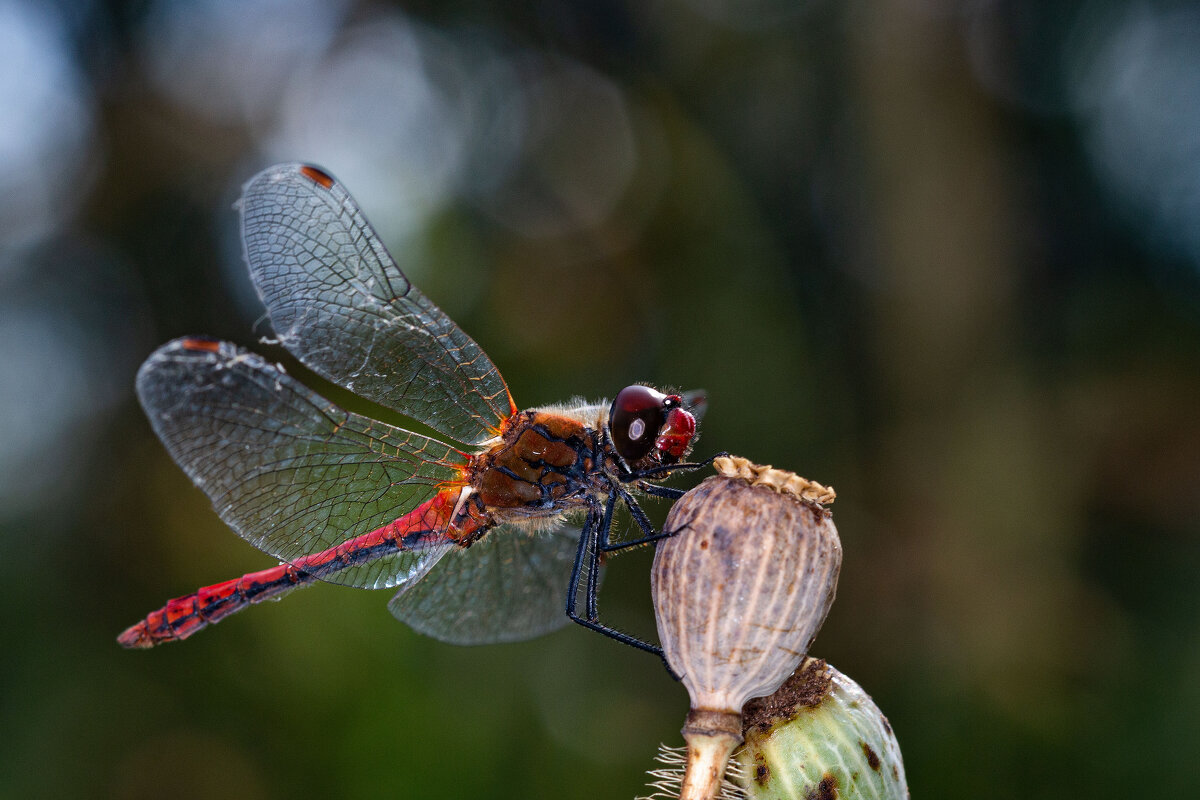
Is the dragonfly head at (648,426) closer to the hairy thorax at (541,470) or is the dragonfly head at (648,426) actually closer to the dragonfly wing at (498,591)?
the hairy thorax at (541,470)

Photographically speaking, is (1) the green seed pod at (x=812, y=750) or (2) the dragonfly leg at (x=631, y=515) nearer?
(1) the green seed pod at (x=812, y=750)

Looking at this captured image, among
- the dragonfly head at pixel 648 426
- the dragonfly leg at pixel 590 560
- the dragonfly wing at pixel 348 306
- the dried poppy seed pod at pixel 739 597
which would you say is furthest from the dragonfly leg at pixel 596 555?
the dried poppy seed pod at pixel 739 597

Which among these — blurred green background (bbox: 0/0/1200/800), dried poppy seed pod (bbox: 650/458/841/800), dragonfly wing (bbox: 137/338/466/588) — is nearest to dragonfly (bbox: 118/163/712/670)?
dragonfly wing (bbox: 137/338/466/588)

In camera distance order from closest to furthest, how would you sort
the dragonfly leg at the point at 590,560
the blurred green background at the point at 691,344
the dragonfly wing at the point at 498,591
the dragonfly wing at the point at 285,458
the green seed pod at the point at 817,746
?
the green seed pod at the point at 817,746 → the dragonfly wing at the point at 285,458 → the dragonfly leg at the point at 590,560 → the dragonfly wing at the point at 498,591 → the blurred green background at the point at 691,344

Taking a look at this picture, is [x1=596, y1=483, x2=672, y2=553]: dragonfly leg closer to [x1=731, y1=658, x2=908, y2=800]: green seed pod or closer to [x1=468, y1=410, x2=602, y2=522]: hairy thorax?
[x1=468, y1=410, x2=602, y2=522]: hairy thorax

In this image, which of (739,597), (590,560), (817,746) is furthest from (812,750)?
(590,560)

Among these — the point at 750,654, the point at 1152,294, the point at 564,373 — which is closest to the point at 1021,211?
the point at 1152,294

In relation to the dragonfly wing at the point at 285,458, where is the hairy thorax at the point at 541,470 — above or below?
above
